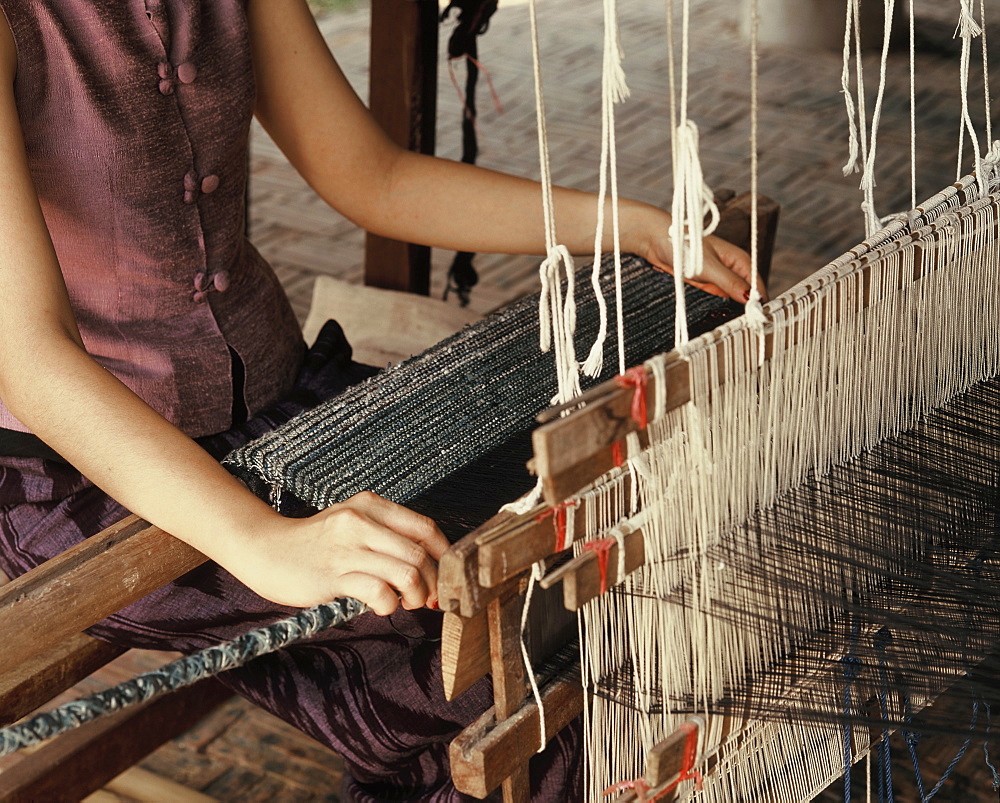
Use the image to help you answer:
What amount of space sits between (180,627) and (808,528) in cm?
75

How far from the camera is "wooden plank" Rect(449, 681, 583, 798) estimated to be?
47.1 inches

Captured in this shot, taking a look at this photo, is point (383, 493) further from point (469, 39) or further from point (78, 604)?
point (469, 39)

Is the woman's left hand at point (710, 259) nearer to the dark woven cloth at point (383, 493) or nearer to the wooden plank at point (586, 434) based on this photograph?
the dark woven cloth at point (383, 493)

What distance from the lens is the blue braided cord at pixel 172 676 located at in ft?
3.04

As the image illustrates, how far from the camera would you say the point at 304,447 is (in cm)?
142

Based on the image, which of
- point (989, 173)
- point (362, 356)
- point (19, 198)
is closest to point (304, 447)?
point (19, 198)

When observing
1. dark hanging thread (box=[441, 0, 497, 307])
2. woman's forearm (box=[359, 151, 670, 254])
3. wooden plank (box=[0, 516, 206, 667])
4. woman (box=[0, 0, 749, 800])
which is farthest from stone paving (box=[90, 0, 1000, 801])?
wooden plank (box=[0, 516, 206, 667])

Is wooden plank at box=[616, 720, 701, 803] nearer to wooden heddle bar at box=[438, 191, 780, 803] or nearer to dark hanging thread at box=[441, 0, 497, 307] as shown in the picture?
wooden heddle bar at box=[438, 191, 780, 803]

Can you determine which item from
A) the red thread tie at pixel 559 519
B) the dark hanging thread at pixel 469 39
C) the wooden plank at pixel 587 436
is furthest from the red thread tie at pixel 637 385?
the dark hanging thread at pixel 469 39

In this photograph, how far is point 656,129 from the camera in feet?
16.1

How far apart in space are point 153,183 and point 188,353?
0.72ft

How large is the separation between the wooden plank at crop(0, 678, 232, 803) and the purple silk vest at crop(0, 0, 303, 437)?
0.57 m

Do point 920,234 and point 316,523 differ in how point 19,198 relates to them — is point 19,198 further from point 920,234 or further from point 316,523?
point 920,234

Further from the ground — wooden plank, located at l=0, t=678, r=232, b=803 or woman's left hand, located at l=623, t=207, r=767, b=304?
woman's left hand, located at l=623, t=207, r=767, b=304
